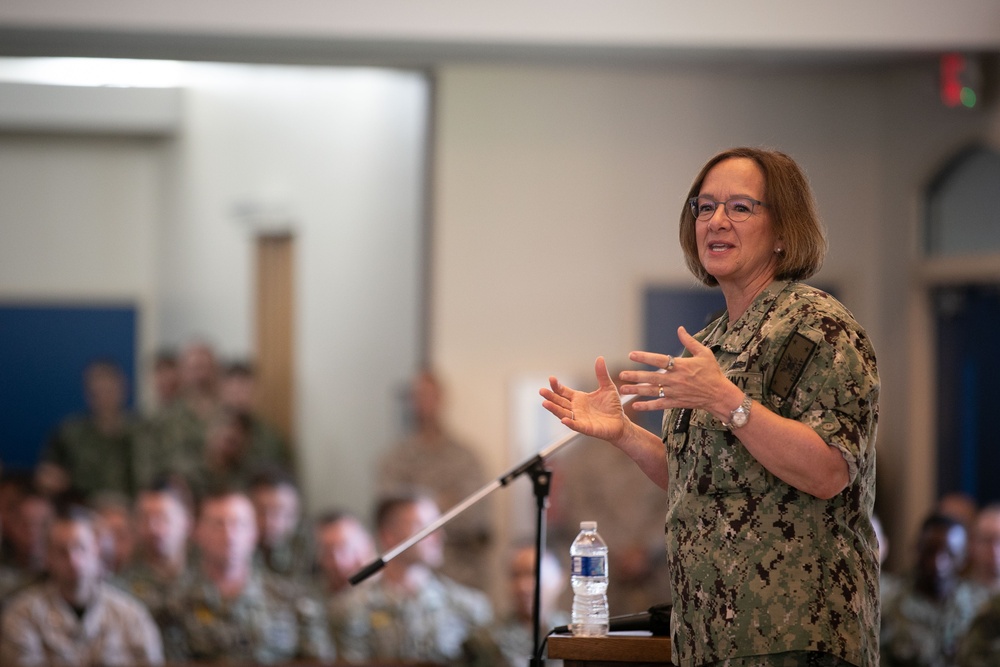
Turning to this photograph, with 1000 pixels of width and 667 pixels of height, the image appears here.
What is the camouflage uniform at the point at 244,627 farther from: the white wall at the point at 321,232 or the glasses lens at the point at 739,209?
the glasses lens at the point at 739,209

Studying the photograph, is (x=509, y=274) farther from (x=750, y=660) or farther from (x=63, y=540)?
(x=750, y=660)

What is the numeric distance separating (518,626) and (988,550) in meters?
1.69

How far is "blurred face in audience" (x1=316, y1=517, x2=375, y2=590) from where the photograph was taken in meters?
4.84

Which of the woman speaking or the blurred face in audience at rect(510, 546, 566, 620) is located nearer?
the woman speaking

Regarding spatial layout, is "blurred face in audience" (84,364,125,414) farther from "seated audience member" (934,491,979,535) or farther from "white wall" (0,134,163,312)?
"seated audience member" (934,491,979,535)

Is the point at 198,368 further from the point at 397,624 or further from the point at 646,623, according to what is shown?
the point at 646,623

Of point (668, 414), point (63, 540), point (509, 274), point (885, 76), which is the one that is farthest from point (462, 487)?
point (668, 414)

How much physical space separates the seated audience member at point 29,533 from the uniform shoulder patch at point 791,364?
14.2 ft

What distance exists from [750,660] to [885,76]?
5008 millimetres

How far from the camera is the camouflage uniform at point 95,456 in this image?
23.1ft

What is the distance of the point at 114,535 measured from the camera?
5633 mm

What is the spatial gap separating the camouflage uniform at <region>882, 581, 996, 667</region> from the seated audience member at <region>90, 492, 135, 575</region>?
3.01m

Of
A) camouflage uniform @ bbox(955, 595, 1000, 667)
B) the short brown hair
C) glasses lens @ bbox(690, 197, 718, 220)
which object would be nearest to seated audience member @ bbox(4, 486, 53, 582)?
camouflage uniform @ bbox(955, 595, 1000, 667)

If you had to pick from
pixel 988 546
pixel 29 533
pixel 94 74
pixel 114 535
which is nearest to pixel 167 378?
pixel 114 535
